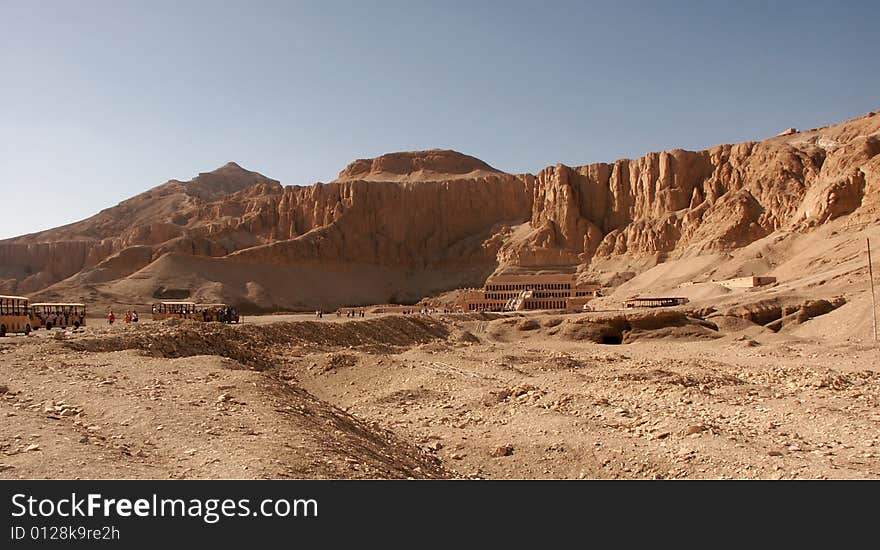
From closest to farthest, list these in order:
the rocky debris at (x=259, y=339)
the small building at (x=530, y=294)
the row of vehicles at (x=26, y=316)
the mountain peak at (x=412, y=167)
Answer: the rocky debris at (x=259, y=339)
the row of vehicles at (x=26, y=316)
the small building at (x=530, y=294)
the mountain peak at (x=412, y=167)

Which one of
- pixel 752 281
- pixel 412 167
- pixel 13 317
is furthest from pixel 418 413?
pixel 412 167

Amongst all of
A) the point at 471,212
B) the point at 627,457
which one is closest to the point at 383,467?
the point at 627,457

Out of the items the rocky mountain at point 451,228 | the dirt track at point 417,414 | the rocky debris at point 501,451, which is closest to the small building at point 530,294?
the rocky mountain at point 451,228

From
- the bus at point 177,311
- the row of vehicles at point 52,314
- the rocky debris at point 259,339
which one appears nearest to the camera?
the rocky debris at point 259,339

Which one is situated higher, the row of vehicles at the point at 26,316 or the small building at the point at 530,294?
the row of vehicles at the point at 26,316

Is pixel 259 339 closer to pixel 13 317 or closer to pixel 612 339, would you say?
pixel 13 317

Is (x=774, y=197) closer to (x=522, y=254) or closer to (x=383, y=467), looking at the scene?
(x=522, y=254)

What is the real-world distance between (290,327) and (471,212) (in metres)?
88.8

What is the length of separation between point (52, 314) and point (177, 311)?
9652 mm

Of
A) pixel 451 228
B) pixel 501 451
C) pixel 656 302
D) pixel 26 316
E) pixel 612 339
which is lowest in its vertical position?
pixel 612 339

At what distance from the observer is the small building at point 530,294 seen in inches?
2773

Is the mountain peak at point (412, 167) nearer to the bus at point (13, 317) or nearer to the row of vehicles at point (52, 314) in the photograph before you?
the row of vehicles at point (52, 314)

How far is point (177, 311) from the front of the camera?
164 feet

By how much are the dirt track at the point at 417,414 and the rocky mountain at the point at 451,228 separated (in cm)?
5539
